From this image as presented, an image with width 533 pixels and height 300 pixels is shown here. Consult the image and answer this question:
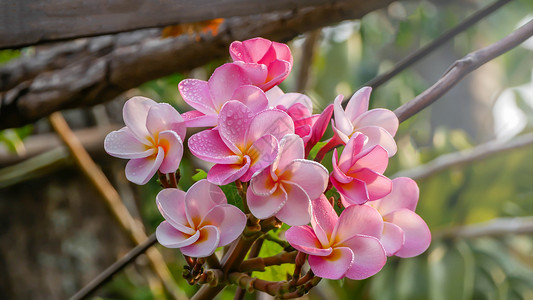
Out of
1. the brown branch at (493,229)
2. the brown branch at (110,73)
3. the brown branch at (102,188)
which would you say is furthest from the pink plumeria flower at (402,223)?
the brown branch at (493,229)

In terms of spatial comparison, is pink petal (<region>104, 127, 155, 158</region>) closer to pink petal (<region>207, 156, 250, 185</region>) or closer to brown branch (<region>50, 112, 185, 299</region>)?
pink petal (<region>207, 156, 250, 185</region>)

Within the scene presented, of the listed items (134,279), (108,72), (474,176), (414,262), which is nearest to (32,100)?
(108,72)

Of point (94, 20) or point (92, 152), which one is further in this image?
point (92, 152)

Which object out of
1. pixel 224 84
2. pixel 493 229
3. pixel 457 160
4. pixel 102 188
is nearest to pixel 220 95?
pixel 224 84

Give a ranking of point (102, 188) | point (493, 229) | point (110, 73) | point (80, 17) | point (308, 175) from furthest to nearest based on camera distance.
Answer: point (493, 229)
point (102, 188)
point (110, 73)
point (80, 17)
point (308, 175)

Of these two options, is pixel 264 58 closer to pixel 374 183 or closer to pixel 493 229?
pixel 374 183

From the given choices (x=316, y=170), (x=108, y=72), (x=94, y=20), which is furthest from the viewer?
(x=108, y=72)

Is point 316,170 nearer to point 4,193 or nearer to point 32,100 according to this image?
point 32,100
